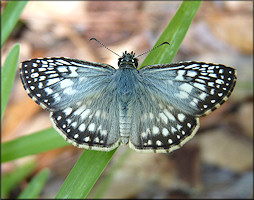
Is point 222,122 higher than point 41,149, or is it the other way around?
point 222,122

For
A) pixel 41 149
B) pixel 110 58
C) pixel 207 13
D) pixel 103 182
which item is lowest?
pixel 103 182

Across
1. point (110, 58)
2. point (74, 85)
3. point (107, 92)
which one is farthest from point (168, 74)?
point (110, 58)

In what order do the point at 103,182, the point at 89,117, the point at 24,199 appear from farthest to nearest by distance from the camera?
the point at 103,182
the point at 24,199
the point at 89,117

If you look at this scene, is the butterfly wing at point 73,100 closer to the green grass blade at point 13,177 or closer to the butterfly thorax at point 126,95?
the butterfly thorax at point 126,95

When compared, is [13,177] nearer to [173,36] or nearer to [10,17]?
[10,17]

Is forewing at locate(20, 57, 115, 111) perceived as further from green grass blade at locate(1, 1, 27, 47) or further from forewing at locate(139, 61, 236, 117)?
green grass blade at locate(1, 1, 27, 47)

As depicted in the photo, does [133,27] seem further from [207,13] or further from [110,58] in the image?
[207,13]
